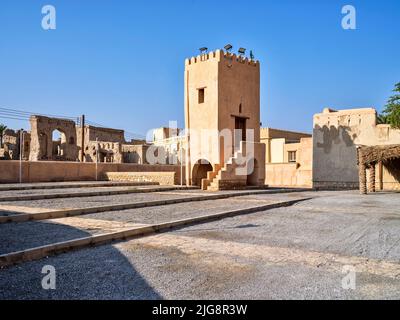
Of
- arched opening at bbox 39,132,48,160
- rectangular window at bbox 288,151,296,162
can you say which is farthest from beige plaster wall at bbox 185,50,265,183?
arched opening at bbox 39,132,48,160

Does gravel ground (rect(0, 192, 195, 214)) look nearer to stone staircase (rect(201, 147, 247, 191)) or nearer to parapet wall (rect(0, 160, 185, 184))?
stone staircase (rect(201, 147, 247, 191))

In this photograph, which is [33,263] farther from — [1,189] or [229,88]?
[229,88]

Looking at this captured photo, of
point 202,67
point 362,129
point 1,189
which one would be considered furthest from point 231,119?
point 1,189

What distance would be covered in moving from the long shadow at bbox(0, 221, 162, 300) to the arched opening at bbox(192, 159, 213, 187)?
13337mm

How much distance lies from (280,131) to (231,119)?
1559 centimetres

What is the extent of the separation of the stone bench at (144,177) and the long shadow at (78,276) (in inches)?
552

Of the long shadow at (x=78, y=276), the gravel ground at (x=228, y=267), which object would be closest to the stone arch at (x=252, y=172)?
the gravel ground at (x=228, y=267)

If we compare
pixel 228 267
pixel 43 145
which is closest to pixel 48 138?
pixel 43 145

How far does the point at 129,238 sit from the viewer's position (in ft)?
20.2

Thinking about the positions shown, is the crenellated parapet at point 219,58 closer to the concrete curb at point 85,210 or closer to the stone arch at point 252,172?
the stone arch at point 252,172

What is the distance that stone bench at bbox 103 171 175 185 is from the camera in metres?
20.0

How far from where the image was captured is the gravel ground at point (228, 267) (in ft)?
11.8

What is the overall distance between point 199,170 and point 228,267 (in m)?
15.4

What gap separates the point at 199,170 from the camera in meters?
19.8
